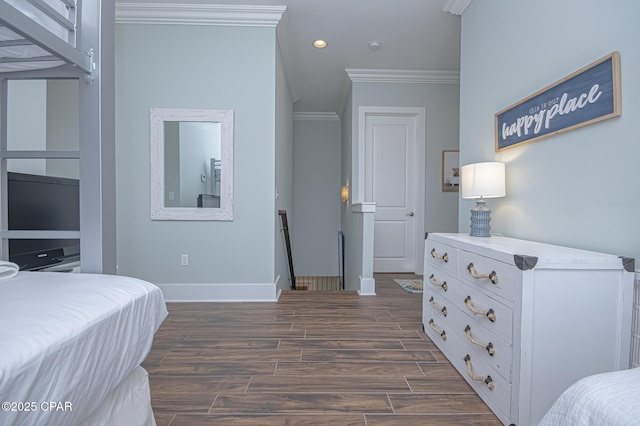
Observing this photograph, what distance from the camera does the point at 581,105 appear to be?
1437 millimetres

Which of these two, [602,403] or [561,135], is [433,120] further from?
[602,403]

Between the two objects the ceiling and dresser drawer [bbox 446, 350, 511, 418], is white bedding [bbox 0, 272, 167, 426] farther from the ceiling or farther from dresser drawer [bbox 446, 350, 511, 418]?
the ceiling

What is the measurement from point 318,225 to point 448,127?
2.92 meters

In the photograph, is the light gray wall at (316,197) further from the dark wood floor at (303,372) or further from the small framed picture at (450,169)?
the dark wood floor at (303,372)

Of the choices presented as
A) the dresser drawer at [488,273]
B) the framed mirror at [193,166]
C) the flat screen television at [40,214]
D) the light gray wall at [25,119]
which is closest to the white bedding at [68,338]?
the flat screen television at [40,214]

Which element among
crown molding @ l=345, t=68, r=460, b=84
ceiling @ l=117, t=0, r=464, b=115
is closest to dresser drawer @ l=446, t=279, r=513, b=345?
ceiling @ l=117, t=0, r=464, b=115

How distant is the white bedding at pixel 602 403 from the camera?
537 mm

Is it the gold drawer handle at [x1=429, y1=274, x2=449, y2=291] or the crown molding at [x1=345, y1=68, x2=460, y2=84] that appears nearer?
the gold drawer handle at [x1=429, y1=274, x2=449, y2=291]

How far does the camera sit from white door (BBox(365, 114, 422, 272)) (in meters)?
4.37

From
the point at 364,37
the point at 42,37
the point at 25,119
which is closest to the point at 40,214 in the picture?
the point at 25,119

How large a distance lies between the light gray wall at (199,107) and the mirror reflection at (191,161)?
19 centimetres

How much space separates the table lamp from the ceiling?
1700 millimetres

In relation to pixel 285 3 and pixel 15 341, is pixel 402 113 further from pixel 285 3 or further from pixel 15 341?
pixel 15 341

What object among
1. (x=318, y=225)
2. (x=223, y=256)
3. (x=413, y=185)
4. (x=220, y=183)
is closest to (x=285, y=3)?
(x=220, y=183)
